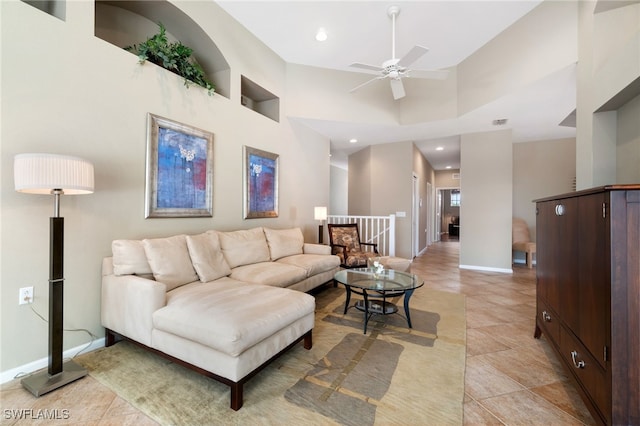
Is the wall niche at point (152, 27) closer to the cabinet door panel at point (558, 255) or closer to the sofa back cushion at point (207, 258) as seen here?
the sofa back cushion at point (207, 258)

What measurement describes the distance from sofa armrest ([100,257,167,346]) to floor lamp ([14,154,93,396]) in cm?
34

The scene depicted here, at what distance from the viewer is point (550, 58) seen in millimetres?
3053

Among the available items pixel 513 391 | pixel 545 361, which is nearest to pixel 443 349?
pixel 513 391

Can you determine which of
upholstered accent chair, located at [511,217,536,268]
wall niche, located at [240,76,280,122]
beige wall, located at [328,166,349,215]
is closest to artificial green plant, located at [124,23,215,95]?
wall niche, located at [240,76,280,122]

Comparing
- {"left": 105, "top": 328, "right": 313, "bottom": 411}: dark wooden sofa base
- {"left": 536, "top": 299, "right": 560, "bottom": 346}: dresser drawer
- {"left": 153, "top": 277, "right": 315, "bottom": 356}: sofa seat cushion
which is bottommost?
{"left": 105, "top": 328, "right": 313, "bottom": 411}: dark wooden sofa base

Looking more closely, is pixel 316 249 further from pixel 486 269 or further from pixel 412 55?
pixel 486 269

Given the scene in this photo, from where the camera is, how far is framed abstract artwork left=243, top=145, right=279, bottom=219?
3742mm

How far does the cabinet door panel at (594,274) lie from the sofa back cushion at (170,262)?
2761mm

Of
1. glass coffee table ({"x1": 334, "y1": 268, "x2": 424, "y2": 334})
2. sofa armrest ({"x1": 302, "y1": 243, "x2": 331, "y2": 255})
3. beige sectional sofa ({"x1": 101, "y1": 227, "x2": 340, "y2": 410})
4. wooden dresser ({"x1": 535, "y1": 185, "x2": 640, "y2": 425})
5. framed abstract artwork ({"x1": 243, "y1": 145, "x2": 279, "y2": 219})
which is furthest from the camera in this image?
sofa armrest ({"x1": 302, "y1": 243, "x2": 331, "y2": 255})

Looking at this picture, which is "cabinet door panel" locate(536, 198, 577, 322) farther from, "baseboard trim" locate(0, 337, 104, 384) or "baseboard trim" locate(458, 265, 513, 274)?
"baseboard trim" locate(0, 337, 104, 384)

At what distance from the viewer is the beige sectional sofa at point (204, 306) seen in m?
1.57

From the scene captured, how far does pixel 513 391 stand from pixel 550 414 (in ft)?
0.68

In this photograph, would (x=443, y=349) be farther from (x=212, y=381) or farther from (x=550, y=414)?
(x=212, y=381)

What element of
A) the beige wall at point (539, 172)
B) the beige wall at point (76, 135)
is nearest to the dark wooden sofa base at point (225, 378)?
the beige wall at point (76, 135)
